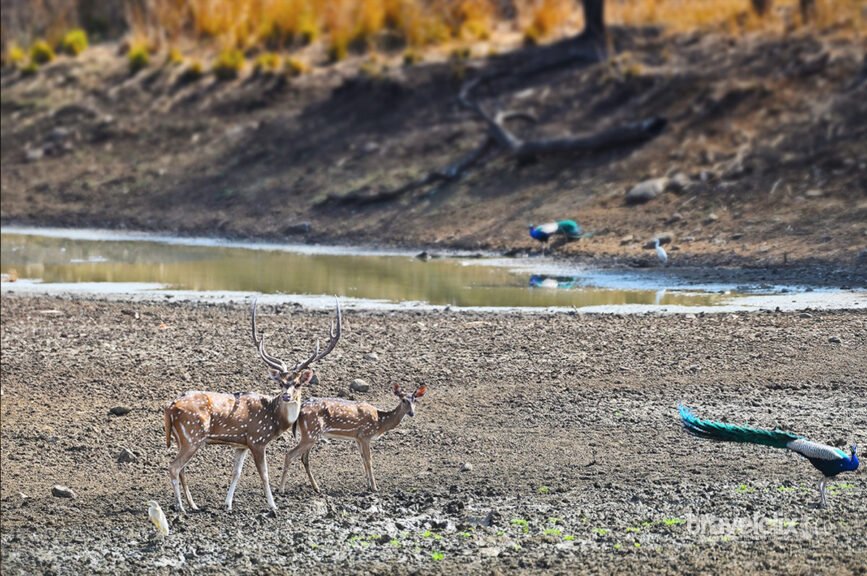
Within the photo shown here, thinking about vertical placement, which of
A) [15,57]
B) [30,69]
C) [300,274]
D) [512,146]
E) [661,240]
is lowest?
[300,274]

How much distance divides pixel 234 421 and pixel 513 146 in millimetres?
16956

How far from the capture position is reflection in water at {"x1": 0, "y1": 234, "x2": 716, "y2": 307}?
18516 millimetres

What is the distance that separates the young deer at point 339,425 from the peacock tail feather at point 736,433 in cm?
189

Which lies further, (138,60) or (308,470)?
(138,60)

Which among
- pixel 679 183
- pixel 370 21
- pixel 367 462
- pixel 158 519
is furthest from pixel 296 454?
pixel 370 21

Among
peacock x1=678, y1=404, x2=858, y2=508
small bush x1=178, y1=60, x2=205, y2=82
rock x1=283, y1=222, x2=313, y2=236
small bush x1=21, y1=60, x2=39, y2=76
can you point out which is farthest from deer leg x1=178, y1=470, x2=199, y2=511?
small bush x1=21, y1=60, x2=39, y2=76

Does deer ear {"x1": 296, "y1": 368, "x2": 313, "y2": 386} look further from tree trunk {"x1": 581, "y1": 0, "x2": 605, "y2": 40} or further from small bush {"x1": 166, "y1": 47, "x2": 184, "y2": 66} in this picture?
small bush {"x1": 166, "y1": 47, "x2": 184, "y2": 66}

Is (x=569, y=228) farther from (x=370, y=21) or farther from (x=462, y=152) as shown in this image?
(x=370, y=21)

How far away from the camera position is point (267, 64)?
3247 centimetres

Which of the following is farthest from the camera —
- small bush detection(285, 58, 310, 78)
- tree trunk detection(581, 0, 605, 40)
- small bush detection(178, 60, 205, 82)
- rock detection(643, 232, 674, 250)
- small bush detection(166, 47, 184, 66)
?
small bush detection(166, 47, 184, 66)

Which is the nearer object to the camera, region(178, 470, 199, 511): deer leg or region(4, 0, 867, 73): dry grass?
region(178, 470, 199, 511): deer leg

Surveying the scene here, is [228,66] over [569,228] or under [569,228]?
over

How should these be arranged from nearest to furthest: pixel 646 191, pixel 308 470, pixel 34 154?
pixel 308 470 < pixel 646 191 < pixel 34 154

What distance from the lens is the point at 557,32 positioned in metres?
32.1
